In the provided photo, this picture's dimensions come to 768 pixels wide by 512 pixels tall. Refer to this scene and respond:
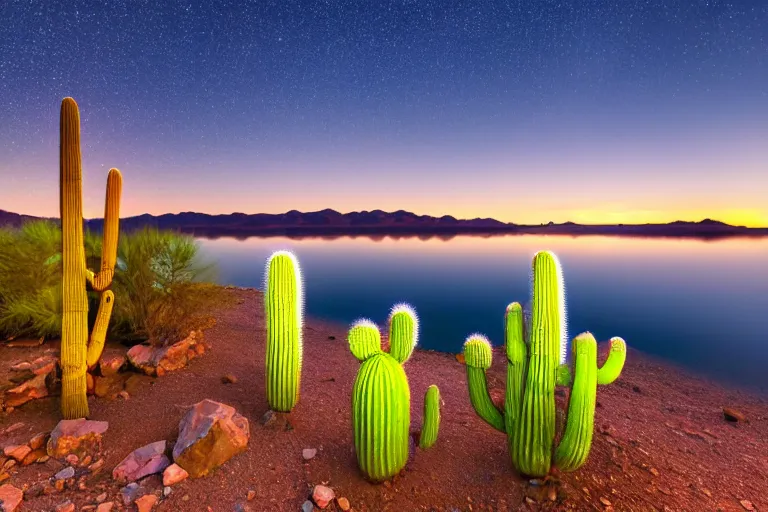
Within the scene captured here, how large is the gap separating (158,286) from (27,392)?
263cm

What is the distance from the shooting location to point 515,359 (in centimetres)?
447

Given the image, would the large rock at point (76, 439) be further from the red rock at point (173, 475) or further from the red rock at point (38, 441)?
the red rock at point (173, 475)

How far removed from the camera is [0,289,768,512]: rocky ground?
167 inches

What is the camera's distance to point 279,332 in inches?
215

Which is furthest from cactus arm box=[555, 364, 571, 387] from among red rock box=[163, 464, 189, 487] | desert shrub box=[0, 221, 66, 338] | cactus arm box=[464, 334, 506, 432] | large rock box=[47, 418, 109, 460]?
desert shrub box=[0, 221, 66, 338]

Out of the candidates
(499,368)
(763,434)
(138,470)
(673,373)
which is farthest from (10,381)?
(673,373)

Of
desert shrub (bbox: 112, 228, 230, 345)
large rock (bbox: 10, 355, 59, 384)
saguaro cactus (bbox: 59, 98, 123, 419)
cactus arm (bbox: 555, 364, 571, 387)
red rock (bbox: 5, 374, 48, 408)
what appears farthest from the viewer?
desert shrub (bbox: 112, 228, 230, 345)

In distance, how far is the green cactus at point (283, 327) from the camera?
5473mm

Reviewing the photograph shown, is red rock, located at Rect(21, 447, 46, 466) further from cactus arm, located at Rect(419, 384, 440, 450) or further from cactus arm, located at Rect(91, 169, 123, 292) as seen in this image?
cactus arm, located at Rect(419, 384, 440, 450)

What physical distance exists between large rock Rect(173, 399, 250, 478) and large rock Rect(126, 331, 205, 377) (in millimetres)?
2571

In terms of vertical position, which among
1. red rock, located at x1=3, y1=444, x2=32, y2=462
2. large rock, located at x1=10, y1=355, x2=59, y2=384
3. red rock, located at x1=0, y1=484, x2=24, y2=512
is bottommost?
red rock, located at x1=0, y1=484, x2=24, y2=512

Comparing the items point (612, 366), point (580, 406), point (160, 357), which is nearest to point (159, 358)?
point (160, 357)

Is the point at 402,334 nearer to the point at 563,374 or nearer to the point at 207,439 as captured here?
the point at 563,374

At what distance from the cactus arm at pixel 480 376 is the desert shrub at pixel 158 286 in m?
5.60
